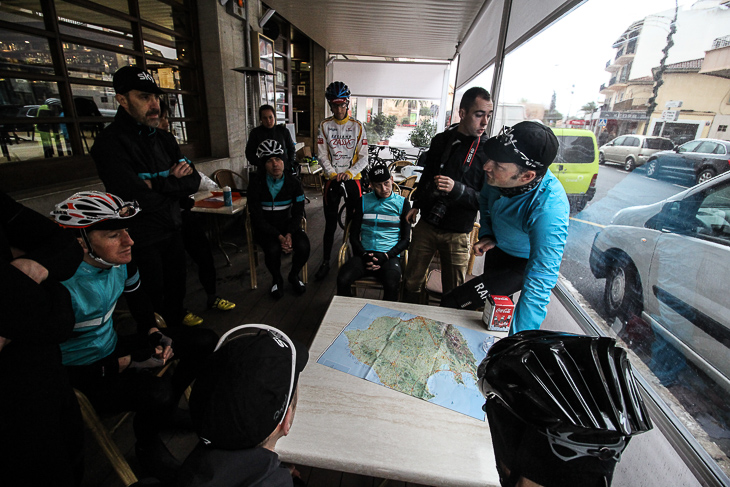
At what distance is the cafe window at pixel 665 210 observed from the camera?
1.07 m

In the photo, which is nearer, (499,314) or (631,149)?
(499,314)

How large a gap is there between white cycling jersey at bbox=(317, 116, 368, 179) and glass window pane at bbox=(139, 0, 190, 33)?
8.13 feet

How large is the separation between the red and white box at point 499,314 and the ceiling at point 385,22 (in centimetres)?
493

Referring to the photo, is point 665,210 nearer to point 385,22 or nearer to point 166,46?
point 166,46

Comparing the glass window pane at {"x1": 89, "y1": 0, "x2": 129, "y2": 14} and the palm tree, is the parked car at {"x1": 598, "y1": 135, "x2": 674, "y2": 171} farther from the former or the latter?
the glass window pane at {"x1": 89, "y1": 0, "x2": 129, "y2": 14}

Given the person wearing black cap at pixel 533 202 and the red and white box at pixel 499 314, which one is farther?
the red and white box at pixel 499 314

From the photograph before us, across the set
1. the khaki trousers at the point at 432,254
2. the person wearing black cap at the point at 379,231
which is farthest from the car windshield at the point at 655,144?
the person wearing black cap at the point at 379,231

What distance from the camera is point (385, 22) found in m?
6.18

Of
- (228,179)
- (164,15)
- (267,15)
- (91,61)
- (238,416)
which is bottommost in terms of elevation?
(228,179)

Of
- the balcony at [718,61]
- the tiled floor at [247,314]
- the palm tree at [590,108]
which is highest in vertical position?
the balcony at [718,61]

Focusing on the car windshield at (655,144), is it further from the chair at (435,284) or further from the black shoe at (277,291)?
the black shoe at (277,291)

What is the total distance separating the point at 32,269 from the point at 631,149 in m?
2.57

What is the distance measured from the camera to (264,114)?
147 inches

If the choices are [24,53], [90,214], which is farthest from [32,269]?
[24,53]
